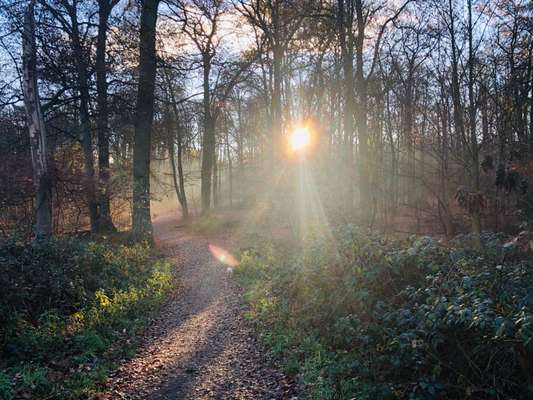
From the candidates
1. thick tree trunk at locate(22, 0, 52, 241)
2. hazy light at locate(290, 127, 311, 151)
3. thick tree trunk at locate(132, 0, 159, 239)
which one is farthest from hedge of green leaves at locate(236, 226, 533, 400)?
hazy light at locate(290, 127, 311, 151)

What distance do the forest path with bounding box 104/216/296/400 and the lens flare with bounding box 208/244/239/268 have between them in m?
3.05

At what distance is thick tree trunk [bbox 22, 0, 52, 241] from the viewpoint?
949cm

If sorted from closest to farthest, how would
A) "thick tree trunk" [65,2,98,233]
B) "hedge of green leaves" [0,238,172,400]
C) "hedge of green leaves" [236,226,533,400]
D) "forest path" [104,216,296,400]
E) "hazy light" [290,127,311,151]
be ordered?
1. "hedge of green leaves" [236,226,533,400]
2. "hedge of green leaves" [0,238,172,400]
3. "forest path" [104,216,296,400]
4. "thick tree trunk" [65,2,98,233]
5. "hazy light" [290,127,311,151]

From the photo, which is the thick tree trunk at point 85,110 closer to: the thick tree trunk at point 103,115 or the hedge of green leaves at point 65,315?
the thick tree trunk at point 103,115

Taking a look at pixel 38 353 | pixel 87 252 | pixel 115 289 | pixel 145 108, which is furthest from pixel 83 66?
pixel 38 353

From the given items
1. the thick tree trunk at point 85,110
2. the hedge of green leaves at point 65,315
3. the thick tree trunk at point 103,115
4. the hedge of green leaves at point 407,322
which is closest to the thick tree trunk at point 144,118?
the thick tree trunk at point 103,115

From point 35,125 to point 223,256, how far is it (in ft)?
23.3

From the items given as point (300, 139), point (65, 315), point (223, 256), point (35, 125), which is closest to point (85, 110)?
point (35, 125)

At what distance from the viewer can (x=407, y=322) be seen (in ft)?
14.3

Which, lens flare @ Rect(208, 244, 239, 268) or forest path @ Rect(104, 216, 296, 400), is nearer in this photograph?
forest path @ Rect(104, 216, 296, 400)

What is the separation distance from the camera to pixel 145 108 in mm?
13500

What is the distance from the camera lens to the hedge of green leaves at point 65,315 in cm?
440

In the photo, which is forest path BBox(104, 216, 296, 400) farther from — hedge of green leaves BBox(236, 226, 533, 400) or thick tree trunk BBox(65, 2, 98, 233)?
thick tree trunk BBox(65, 2, 98, 233)

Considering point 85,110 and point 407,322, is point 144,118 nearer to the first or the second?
point 85,110
